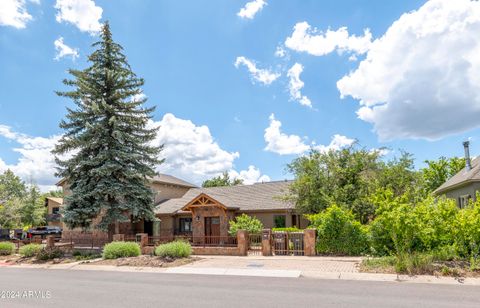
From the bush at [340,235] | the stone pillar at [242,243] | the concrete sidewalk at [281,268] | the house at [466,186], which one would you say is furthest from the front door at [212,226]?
the house at [466,186]

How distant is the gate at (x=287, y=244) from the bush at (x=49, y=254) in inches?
512

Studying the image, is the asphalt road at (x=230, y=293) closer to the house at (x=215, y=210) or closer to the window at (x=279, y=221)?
the house at (x=215, y=210)

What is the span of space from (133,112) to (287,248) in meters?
15.4

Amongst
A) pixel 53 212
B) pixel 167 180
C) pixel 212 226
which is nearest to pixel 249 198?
pixel 212 226

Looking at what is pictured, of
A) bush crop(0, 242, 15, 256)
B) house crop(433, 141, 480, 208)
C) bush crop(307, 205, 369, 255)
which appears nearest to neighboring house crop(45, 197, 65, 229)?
bush crop(0, 242, 15, 256)

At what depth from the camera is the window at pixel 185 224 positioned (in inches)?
1267

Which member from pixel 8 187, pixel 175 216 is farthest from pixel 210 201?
pixel 8 187

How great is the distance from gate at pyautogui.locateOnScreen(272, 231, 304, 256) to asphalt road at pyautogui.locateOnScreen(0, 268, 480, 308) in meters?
6.30

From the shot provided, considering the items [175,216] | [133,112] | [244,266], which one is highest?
[133,112]

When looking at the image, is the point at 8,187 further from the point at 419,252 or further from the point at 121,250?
the point at 419,252

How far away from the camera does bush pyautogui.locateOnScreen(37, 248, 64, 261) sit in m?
21.4

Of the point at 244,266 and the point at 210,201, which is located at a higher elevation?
the point at 210,201

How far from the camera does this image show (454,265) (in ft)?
44.7

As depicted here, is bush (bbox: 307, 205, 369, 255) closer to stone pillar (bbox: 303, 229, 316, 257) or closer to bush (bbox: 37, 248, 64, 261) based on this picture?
stone pillar (bbox: 303, 229, 316, 257)
